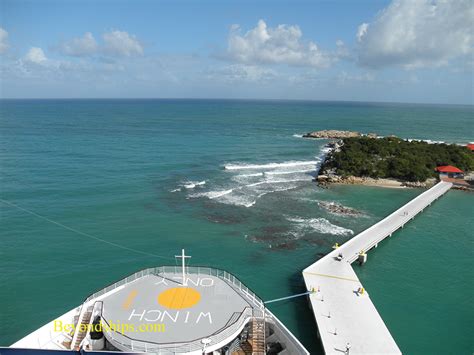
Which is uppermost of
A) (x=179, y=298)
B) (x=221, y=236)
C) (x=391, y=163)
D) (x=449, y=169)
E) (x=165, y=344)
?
(x=391, y=163)

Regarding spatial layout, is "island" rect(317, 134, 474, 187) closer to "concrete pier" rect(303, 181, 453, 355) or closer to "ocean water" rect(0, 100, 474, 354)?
"ocean water" rect(0, 100, 474, 354)

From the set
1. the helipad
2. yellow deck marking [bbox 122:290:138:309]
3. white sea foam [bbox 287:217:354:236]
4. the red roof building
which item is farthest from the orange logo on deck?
the red roof building

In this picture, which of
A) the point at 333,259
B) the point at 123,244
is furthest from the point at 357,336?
the point at 123,244

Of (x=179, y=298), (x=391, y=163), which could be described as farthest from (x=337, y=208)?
(x=179, y=298)

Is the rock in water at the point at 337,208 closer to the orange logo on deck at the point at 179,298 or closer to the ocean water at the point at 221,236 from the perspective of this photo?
the ocean water at the point at 221,236

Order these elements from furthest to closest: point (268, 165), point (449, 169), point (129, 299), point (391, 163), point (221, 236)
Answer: point (268, 165) < point (391, 163) < point (449, 169) < point (221, 236) < point (129, 299)

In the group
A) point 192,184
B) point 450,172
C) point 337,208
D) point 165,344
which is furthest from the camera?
point 450,172

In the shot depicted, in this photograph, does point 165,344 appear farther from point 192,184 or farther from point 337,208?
point 192,184

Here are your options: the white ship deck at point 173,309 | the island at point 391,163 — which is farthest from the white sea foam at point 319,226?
the white ship deck at point 173,309
